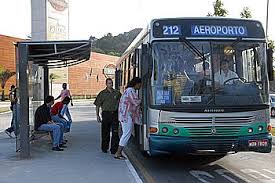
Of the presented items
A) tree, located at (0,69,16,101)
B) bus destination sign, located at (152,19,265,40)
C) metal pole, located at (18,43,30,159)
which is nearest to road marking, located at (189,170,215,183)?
bus destination sign, located at (152,19,265,40)

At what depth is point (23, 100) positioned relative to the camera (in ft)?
36.4

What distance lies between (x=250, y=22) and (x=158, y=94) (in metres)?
2.43

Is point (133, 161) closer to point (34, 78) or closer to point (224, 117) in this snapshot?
point (224, 117)

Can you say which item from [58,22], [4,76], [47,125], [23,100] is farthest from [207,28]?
[4,76]

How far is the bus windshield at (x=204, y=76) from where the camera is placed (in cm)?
938

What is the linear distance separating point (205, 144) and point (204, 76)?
1.34 m

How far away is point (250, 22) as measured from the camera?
32.2 feet

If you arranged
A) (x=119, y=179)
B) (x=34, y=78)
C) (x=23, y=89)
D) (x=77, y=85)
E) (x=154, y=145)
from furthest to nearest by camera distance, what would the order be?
(x=77, y=85) → (x=34, y=78) → (x=23, y=89) → (x=154, y=145) → (x=119, y=179)

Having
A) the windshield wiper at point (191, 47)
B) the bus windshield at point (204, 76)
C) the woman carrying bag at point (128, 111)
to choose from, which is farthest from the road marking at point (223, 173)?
the windshield wiper at point (191, 47)

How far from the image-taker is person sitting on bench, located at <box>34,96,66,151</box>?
1228cm

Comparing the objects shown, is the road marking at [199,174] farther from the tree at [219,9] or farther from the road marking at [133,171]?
the tree at [219,9]

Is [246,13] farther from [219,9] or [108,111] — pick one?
[108,111]

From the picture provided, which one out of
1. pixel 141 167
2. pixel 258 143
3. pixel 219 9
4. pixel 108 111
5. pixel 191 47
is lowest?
pixel 141 167

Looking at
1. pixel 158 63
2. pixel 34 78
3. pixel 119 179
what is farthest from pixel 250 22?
pixel 34 78
